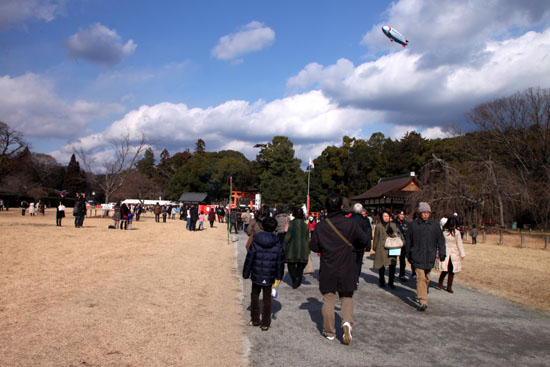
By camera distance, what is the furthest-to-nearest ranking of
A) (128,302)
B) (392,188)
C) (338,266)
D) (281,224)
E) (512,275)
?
(392,188)
(512,275)
(281,224)
(128,302)
(338,266)

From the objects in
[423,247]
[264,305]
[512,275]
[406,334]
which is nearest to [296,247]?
[264,305]

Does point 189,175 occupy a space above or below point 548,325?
above

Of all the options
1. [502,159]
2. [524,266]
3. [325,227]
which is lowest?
[524,266]

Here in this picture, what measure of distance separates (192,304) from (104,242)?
417 inches

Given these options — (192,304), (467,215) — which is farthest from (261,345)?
(467,215)

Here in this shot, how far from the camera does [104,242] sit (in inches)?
612

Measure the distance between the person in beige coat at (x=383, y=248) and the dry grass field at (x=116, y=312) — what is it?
10.5ft

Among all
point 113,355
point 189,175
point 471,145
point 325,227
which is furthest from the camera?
point 189,175

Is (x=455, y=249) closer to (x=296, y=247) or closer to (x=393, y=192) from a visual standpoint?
(x=296, y=247)

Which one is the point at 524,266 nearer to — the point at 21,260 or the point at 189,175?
the point at 21,260

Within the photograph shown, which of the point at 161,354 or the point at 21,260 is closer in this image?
the point at 161,354

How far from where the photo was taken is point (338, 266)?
477cm

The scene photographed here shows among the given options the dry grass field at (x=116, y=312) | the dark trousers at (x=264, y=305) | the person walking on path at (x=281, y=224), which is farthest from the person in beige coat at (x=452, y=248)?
the dark trousers at (x=264, y=305)

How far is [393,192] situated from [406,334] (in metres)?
43.7
